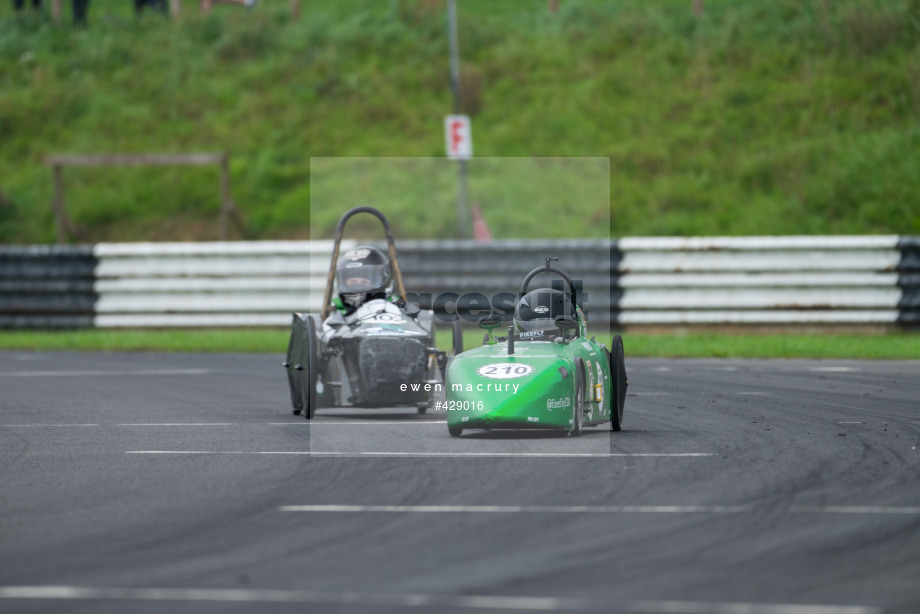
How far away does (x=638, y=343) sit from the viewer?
17172 mm

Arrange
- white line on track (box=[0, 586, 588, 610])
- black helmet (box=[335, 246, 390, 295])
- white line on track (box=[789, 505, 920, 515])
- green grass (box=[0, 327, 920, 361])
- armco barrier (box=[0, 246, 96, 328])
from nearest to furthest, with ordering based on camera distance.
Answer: white line on track (box=[0, 586, 588, 610]) < white line on track (box=[789, 505, 920, 515]) < black helmet (box=[335, 246, 390, 295]) < green grass (box=[0, 327, 920, 361]) < armco barrier (box=[0, 246, 96, 328])

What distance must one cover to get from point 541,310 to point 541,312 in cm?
1

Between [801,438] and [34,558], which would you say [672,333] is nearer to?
[801,438]

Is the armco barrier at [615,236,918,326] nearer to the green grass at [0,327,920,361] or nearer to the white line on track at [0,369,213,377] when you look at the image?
→ the green grass at [0,327,920,361]

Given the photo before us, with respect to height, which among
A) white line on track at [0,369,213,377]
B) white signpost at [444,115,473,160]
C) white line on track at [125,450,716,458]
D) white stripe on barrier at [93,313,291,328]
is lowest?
white line on track at [0,369,213,377]

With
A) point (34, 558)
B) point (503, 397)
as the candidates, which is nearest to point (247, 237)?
point (503, 397)

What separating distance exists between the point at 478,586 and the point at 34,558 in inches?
72.9

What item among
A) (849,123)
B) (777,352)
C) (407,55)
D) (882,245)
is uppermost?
(407,55)

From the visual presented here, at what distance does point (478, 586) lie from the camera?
5.11m

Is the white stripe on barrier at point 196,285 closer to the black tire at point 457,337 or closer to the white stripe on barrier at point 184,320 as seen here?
the white stripe on barrier at point 184,320

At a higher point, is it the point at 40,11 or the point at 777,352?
the point at 40,11

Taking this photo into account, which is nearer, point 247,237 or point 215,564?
point 215,564

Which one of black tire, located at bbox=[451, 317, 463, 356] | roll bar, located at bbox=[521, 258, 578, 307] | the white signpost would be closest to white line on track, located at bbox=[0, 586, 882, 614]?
roll bar, located at bbox=[521, 258, 578, 307]

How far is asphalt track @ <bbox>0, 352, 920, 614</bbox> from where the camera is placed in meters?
5.05
